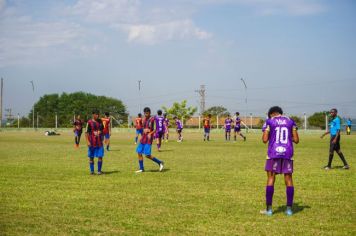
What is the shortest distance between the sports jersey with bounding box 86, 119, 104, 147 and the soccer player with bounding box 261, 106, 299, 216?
7124 mm

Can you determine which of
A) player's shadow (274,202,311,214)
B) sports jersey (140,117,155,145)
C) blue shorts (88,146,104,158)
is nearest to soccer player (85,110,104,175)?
blue shorts (88,146,104,158)

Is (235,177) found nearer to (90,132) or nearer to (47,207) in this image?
(90,132)

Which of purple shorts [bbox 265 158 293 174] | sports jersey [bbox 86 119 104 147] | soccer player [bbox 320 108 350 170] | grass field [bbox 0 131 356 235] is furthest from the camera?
soccer player [bbox 320 108 350 170]

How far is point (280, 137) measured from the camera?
27.8ft

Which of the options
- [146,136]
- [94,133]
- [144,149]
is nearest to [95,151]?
[94,133]

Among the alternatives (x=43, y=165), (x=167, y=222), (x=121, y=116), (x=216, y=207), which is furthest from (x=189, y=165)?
(x=121, y=116)

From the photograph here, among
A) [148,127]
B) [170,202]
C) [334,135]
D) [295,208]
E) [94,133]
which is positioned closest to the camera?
[295,208]

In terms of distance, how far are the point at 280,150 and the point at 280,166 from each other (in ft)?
1.04

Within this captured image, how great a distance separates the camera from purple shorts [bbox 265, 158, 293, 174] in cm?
848

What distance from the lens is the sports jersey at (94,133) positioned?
47.0 feet

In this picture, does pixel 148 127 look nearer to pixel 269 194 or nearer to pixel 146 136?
pixel 146 136

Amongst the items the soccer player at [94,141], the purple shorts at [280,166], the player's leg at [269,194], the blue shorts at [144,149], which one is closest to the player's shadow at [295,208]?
the player's leg at [269,194]

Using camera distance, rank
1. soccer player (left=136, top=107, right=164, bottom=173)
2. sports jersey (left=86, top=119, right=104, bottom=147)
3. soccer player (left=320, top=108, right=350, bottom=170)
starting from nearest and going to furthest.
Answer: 1. sports jersey (left=86, top=119, right=104, bottom=147)
2. soccer player (left=136, top=107, right=164, bottom=173)
3. soccer player (left=320, top=108, right=350, bottom=170)

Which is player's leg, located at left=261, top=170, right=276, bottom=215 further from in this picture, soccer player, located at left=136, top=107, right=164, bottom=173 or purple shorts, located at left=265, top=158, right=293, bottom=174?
soccer player, located at left=136, top=107, right=164, bottom=173
